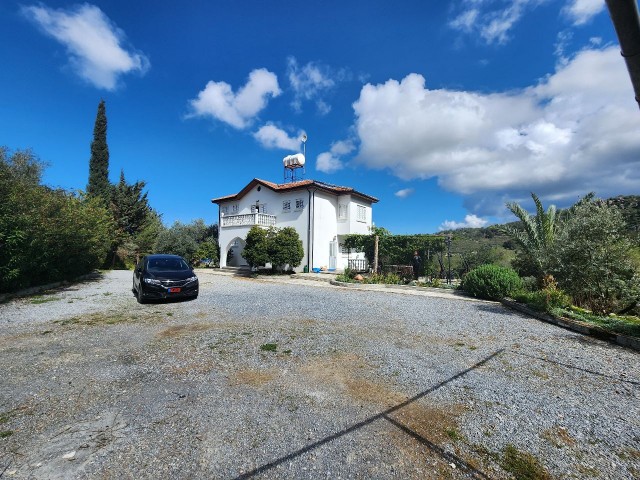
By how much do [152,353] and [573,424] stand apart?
6212 millimetres

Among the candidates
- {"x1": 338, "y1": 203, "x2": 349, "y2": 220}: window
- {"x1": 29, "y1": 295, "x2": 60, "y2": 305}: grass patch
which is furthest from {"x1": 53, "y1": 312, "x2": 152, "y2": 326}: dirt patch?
{"x1": 338, "y1": 203, "x2": 349, "y2": 220}: window

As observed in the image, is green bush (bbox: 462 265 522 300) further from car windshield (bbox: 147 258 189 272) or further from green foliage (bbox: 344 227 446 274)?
car windshield (bbox: 147 258 189 272)

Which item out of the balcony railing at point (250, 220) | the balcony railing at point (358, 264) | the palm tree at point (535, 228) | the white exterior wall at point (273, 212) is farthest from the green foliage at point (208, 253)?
the palm tree at point (535, 228)

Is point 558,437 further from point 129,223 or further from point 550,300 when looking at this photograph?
point 129,223

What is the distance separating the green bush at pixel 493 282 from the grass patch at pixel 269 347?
31.1 ft

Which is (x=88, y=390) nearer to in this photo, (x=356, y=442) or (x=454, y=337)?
(x=356, y=442)

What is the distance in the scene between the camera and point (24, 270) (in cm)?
1105

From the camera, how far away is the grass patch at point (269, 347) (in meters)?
5.72

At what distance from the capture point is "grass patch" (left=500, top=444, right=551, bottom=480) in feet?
8.55

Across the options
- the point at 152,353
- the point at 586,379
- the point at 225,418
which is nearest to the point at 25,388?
the point at 152,353

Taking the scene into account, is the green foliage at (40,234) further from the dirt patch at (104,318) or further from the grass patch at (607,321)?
the grass patch at (607,321)

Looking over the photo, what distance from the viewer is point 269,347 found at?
19.3 ft

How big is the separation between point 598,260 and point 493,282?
3.85 meters

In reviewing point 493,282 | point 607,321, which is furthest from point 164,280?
point 607,321
